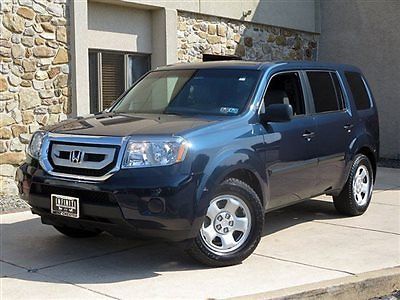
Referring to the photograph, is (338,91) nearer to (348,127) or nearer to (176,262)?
(348,127)

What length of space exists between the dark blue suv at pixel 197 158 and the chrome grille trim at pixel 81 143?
0.03 feet

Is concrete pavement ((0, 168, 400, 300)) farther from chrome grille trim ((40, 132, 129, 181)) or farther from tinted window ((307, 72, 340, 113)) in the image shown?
tinted window ((307, 72, 340, 113))

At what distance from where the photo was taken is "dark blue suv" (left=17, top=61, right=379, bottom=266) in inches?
201

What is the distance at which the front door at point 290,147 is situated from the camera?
20.0 ft

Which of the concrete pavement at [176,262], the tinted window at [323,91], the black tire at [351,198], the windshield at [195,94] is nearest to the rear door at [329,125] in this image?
the tinted window at [323,91]

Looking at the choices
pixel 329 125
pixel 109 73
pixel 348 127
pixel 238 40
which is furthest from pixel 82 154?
pixel 238 40

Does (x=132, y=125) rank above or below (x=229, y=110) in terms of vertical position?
below

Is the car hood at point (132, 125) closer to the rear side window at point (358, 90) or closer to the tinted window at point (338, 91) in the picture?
the tinted window at point (338, 91)

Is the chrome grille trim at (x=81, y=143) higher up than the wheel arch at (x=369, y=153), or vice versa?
the chrome grille trim at (x=81, y=143)

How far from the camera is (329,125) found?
7.09m

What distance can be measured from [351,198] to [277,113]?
2243 millimetres

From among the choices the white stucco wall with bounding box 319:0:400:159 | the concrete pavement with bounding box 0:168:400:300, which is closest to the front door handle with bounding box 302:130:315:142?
the concrete pavement with bounding box 0:168:400:300

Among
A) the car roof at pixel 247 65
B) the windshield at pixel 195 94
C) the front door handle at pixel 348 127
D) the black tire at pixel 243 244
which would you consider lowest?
the black tire at pixel 243 244

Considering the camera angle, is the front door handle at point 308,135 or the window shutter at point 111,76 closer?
the front door handle at point 308,135
